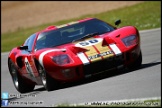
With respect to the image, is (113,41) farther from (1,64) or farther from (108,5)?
(108,5)

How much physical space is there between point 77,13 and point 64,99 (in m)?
28.6

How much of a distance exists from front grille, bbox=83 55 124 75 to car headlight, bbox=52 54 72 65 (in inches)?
12.0

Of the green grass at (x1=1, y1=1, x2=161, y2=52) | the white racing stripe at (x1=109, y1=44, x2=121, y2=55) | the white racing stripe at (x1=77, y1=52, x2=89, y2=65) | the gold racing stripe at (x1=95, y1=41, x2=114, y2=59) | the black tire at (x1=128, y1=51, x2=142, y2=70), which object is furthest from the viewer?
the green grass at (x1=1, y1=1, x2=161, y2=52)

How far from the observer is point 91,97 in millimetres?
7719

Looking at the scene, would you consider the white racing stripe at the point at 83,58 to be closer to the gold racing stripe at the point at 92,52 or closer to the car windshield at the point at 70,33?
the gold racing stripe at the point at 92,52

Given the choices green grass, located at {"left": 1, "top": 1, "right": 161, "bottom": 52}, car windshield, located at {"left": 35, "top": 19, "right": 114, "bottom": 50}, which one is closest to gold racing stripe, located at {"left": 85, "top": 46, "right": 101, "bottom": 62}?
Answer: car windshield, located at {"left": 35, "top": 19, "right": 114, "bottom": 50}

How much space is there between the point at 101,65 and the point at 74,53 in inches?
19.4

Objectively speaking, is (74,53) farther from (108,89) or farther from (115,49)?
(108,89)

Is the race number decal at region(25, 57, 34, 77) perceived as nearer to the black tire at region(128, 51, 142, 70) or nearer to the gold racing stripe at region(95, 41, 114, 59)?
the gold racing stripe at region(95, 41, 114, 59)

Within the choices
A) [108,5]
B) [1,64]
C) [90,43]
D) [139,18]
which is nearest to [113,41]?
[90,43]

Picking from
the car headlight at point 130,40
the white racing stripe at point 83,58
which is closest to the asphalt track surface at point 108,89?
the white racing stripe at point 83,58

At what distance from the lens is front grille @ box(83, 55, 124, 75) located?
9234mm

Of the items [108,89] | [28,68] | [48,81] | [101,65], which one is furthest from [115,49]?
[28,68]

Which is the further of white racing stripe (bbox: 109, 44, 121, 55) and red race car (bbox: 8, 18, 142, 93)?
white racing stripe (bbox: 109, 44, 121, 55)
